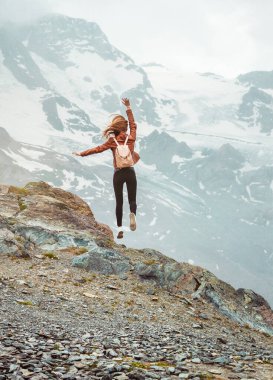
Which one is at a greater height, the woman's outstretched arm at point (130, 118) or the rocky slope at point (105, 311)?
the woman's outstretched arm at point (130, 118)

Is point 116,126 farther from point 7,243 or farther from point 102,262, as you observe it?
point 7,243

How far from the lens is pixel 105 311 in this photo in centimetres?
1595

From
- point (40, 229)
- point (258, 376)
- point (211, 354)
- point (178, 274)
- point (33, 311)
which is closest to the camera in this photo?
point (258, 376)

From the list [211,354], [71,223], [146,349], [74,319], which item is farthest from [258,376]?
[71,223]

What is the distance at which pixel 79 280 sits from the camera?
2003 centimetres

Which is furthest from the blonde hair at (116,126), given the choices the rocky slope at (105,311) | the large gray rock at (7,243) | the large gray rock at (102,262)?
the large gray rock at (7,243)

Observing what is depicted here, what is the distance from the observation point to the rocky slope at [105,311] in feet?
26.9

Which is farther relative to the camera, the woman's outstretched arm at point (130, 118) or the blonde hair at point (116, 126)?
the woman's outstretched arm at point (130, 118)

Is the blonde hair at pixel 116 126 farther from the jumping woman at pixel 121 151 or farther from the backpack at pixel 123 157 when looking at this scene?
the backpack at pixel 123 157

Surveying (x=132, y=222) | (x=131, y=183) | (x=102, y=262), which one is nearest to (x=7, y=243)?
(x=102, y=262)

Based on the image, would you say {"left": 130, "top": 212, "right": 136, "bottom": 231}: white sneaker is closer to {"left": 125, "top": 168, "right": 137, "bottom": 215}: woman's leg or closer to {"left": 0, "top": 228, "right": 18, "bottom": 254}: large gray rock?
{"left": 125, "top": 168, "right": 137, "bottom": 215}: woman's leg

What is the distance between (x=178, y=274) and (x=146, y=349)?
13440 millimetres

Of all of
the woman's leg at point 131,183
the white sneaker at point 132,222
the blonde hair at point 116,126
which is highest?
the blonde hair at point 116,126

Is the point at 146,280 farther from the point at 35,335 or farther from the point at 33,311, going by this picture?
the point at 35,335
